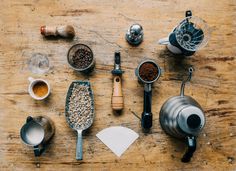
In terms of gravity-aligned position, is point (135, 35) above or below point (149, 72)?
above

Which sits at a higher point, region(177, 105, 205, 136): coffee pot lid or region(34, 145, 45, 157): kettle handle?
region(177, 105, 205, 136): coffee pot lid

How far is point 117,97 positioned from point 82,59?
0.63 ft

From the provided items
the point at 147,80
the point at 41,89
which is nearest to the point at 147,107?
the point at 147,80

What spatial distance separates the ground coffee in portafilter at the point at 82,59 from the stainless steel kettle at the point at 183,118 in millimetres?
333

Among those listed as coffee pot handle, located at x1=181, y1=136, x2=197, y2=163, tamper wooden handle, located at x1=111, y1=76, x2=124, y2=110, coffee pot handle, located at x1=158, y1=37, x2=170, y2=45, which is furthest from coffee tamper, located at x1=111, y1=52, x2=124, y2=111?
coffee pot handle, located at x1=181, y1=136, x2=197, y2=163

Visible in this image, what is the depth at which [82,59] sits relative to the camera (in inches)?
51.3

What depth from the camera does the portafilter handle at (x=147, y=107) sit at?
1.28 metres

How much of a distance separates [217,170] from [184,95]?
320mm

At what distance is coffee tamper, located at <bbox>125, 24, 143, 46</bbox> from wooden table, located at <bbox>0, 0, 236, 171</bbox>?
0.02m

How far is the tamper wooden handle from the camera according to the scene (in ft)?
4.29

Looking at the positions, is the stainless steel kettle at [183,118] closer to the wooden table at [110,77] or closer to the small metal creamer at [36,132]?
the wooden table at [110,77]

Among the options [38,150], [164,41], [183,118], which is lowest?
[38,150]

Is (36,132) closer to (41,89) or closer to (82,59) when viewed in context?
(41,89)

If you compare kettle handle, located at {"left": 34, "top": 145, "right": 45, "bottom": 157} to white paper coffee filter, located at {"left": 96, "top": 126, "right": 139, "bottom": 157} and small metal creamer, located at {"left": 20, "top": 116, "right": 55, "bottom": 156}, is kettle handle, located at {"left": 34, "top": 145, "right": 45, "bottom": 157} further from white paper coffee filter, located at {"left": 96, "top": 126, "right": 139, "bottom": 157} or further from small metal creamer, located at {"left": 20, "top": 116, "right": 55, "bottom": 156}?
white paper coffee filter, located at {"left": 96, "top": 126, "right": 139, "bottom": 157}
